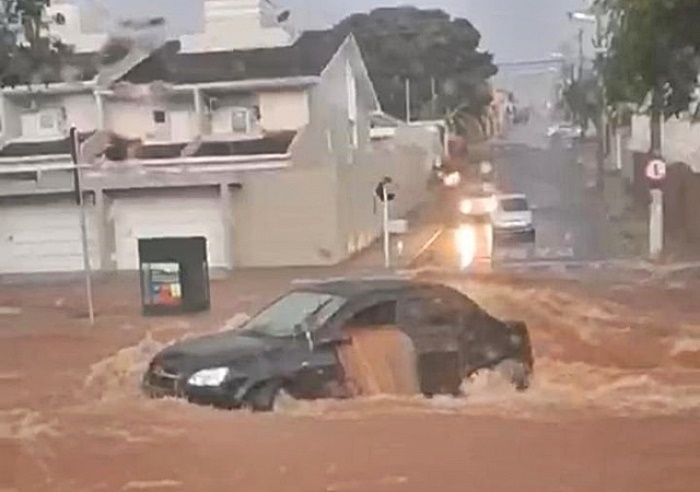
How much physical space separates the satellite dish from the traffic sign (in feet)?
7.81

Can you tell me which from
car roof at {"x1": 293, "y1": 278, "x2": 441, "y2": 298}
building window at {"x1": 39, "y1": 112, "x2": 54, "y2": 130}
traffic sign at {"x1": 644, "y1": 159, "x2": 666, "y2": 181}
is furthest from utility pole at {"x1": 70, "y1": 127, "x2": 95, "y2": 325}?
traffic sign at {"x1": 644, "y1": 159, "x2": 666, "y2": 181}

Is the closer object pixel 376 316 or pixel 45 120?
pixel 376 316

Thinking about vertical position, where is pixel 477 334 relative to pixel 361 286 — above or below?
below

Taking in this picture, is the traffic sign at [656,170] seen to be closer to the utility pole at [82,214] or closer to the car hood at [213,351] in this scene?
the car hood at [213,351]

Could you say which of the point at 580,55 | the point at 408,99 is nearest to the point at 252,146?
the point at 408,99

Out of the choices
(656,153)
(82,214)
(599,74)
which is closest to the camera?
(82,214)

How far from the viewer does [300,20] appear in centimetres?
898

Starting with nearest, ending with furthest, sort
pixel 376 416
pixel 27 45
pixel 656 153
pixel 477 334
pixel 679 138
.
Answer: pixel 376 416, pixel 477 334, pixel 27 45, pixel 656 153, pixel 679 138

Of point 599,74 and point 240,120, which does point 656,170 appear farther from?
point 240,120

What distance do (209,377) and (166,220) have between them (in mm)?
1169

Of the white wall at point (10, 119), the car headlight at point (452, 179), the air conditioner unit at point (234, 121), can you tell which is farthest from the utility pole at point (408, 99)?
the white wall at point (10, 119)

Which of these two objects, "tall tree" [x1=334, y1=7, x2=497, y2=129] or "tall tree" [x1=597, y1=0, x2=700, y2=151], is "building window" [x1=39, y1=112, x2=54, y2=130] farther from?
"tall tree" [x1=597, y1=0, x2=700, y2=151]

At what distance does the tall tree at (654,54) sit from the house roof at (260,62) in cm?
172

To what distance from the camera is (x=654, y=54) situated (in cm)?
980
